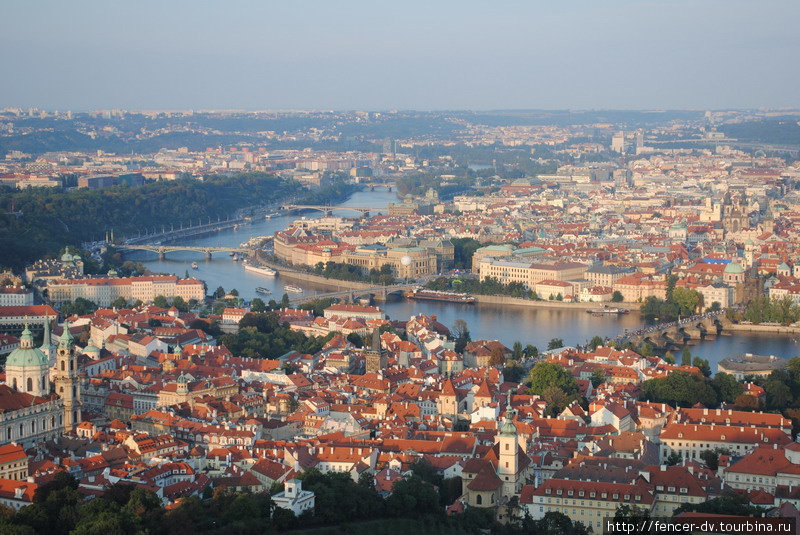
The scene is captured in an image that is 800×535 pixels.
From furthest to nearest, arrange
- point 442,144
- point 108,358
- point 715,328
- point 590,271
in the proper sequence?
point 442,144 → point 590,271 → point 715,328 → point 108,358

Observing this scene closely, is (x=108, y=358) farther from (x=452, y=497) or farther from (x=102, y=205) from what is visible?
(x=102, y=205)

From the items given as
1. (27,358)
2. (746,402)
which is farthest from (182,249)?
(746,402)

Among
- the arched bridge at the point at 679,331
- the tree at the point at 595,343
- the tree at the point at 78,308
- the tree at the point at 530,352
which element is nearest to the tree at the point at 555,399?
the tree at the point at 530,352

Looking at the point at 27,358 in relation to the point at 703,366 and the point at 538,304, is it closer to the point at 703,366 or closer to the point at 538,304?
the point at 703,366

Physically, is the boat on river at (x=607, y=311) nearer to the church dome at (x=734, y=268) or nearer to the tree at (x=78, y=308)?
the church dome at (x=734, y=268)

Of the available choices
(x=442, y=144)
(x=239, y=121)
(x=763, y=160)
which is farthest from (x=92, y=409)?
(x=239, y=121)

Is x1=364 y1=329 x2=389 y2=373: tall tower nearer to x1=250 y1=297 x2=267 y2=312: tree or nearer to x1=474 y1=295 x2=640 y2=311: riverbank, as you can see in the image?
x1=250 y1=297 x2=267 y2=312: tree

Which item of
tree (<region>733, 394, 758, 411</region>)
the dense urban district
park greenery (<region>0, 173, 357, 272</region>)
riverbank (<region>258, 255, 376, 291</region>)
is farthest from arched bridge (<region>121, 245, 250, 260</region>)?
tree (<region>733, 394, 758, 411</region>)
